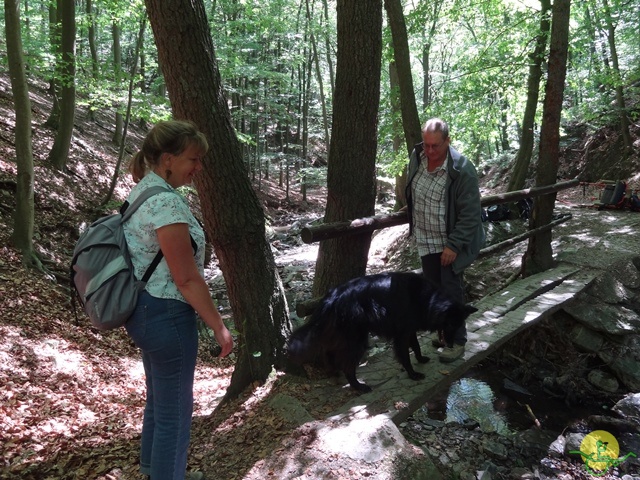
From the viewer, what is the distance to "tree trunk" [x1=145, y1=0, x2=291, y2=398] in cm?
315

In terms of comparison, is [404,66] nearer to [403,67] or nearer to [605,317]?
[403,67]

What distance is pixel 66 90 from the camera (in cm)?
946

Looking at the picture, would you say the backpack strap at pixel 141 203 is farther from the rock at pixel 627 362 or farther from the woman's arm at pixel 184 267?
the rock at pixel 627 362

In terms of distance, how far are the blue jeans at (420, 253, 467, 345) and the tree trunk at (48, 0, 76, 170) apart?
7.96 m

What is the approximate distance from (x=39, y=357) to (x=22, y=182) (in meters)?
2.77

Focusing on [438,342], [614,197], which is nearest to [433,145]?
[438,342]

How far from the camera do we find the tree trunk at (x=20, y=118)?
5.84 m

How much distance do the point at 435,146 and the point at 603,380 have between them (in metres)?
4.02

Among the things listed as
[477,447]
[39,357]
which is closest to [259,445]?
[477,447]

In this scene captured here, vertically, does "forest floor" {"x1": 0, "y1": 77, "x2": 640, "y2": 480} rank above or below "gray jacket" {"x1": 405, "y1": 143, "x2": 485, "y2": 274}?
below

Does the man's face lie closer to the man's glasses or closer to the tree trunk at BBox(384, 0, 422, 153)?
the man's glasses

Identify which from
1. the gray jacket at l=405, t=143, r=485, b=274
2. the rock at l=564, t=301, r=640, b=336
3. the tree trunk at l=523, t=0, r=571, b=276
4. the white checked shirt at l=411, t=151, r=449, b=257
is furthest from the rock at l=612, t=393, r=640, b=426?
the white checked shirt at l=411, t=151, r=449, b=257

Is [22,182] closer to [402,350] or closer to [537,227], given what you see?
[402,350]

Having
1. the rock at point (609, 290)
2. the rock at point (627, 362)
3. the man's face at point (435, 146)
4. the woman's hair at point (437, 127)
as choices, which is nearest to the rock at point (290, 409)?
the man's face at point (435, 146)
